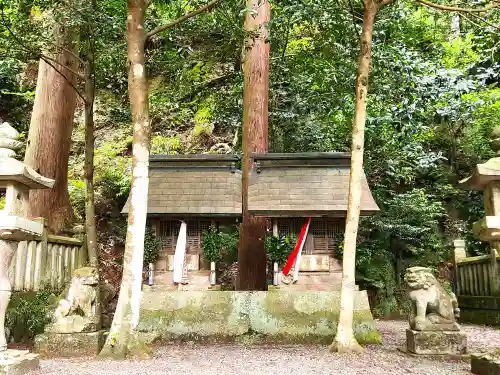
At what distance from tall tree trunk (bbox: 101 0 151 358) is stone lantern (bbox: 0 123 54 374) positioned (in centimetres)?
106

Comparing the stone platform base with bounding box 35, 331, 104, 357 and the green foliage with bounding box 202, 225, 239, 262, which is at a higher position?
the green foliage with bounding box 202, 225, 239, 262

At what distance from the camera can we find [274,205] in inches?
322

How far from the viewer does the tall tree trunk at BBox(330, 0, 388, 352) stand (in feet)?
19.9

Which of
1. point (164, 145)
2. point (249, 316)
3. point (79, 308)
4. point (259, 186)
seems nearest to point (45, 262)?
point (79, 308)

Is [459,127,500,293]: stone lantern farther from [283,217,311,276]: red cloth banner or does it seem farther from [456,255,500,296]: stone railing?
[456,255,500,296]: stone railing

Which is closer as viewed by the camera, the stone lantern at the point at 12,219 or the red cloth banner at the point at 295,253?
the stone lantern at the point at 12,219

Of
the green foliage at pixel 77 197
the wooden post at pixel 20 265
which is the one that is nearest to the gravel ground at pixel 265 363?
the wooden post at pixel 20 265

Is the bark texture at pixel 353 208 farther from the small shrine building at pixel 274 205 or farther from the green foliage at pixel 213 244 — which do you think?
the green foliage at pixel 213 244

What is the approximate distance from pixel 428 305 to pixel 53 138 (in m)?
8.76

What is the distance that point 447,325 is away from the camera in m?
6.16

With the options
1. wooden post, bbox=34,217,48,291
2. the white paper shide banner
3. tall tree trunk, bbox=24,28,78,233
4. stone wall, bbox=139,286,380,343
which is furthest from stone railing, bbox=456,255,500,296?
tall tree trunk, bbox=24,28,78,233

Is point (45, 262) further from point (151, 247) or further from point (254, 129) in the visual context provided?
point (254, 129)

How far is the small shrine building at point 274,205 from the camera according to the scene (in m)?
8.23

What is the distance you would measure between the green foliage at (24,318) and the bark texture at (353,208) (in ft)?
16.9
